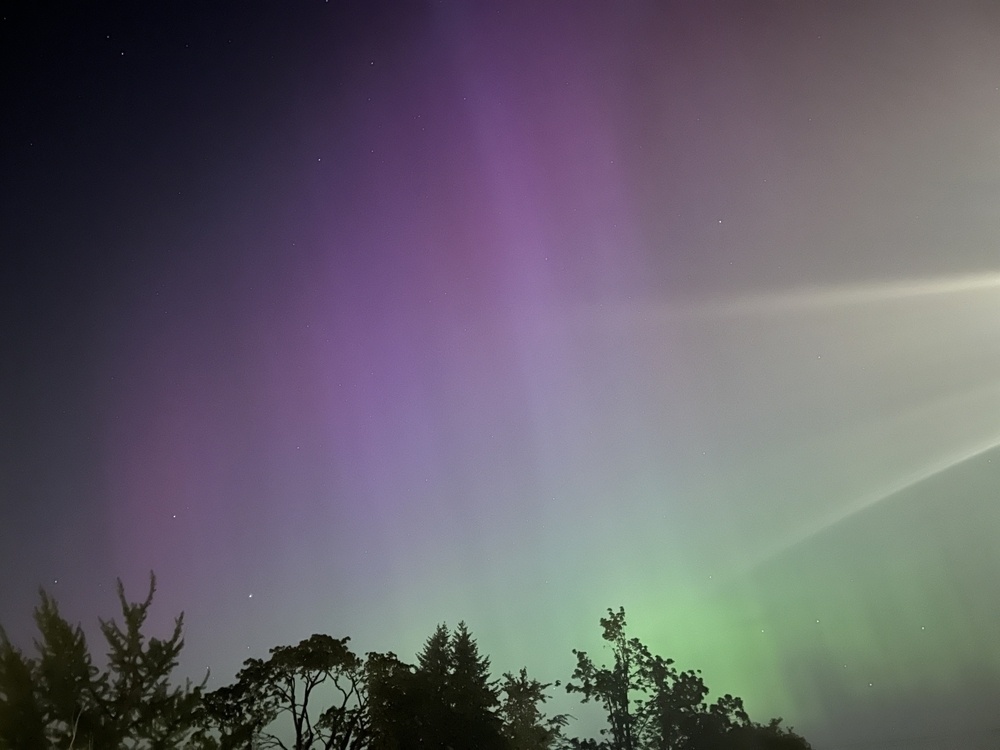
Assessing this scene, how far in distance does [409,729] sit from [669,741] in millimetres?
21140

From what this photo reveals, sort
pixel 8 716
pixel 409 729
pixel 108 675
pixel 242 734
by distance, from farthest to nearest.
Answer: pixel 409 729 → pixel 242 734 → pixel 108 675 → pixel 8 716

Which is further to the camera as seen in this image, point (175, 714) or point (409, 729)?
point (409, 729)

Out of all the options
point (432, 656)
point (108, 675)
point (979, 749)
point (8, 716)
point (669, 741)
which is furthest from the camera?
point (979, 749)

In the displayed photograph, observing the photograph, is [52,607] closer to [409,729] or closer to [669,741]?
[409,729]

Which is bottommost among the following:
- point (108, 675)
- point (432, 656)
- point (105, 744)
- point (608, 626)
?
point (105, 744)

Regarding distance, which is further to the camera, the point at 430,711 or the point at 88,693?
the point at 430,711

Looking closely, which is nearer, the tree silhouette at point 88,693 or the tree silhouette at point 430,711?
the tree silhouette at point 88,693

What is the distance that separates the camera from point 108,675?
1611 centimetres

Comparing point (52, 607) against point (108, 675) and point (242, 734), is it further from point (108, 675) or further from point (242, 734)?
point (242, 734)

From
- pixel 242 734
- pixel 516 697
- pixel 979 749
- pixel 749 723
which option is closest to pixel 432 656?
pixel 516 697

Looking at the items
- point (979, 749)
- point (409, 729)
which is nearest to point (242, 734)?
point (409, 729)

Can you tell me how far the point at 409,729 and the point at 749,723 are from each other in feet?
85.2

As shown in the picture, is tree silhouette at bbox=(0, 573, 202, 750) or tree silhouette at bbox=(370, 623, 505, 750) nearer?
tree silhouette at bbox=(0, 573, 202, 750)

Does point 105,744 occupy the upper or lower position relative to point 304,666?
lower
